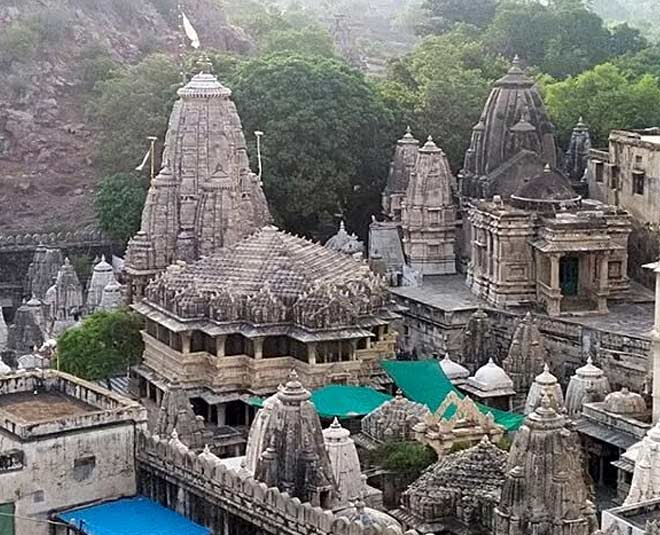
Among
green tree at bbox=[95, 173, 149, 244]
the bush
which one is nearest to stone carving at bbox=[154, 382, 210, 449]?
green tree at bbox=[95, 173, 149, 244]

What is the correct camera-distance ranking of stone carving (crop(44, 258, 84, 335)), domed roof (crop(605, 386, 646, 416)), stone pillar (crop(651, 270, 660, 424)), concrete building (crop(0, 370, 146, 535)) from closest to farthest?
concrete building (crop(0, 370, 146, 535)) → stone pillar (crop(651, 270, 660, 424)) → domed roof (crop(605, 386, 646, 416)) → stone carving (crop(44, 258, 84, 335))

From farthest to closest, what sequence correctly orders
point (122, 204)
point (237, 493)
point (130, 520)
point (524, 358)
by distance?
point (122, 204) < point (524, 358) < point (130, 520) < point (237, 493)

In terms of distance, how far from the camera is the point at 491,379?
34750mm

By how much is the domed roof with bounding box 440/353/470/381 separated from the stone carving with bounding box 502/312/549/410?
103 centimetres

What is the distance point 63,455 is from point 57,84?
2003 inches

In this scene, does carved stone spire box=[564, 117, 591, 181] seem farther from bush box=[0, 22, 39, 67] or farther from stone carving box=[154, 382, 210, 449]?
bush box=[0, 22, 39, 67]

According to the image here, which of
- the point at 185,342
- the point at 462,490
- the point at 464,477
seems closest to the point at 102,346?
the point at 185,342

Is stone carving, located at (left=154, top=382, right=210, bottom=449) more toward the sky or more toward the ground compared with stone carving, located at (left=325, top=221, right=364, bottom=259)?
more toward the ground

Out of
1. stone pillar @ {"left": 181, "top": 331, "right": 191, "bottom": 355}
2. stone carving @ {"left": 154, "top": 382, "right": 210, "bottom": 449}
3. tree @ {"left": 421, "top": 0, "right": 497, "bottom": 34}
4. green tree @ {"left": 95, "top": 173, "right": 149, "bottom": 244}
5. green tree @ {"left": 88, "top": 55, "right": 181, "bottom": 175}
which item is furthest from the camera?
tree @ {"left": 421, "top": 0, "right": 497, "bottom": 34}

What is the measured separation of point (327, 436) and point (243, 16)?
219ft

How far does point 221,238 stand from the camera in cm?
3947

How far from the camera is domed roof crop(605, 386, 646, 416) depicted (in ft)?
103

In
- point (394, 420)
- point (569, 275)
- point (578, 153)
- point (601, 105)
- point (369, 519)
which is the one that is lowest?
point (394, 420)

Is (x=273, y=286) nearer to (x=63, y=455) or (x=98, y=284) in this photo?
(x=63, y=455)
